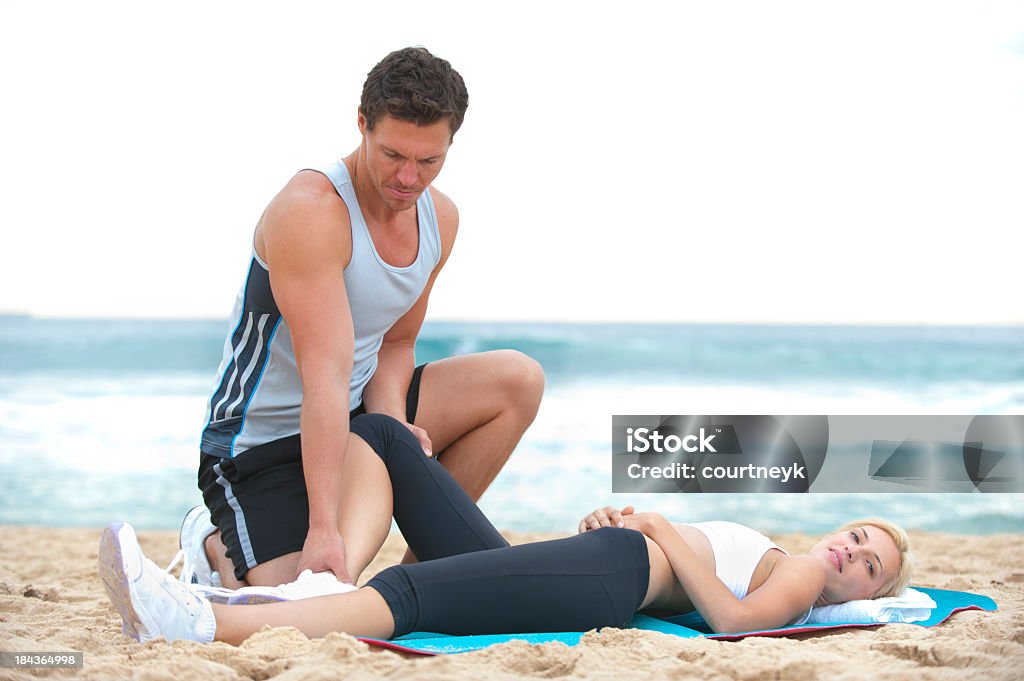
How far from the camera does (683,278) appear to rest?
15.0 m

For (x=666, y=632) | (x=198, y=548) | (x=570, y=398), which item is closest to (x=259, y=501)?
(x=198, y=548)

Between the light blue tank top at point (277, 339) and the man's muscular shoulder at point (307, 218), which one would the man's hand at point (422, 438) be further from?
the man's muscular shoulder at point (307, 218)

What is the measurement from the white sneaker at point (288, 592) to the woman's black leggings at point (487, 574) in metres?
0.09

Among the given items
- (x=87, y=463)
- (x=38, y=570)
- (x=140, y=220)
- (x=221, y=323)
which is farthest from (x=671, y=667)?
(x=221, y=323)

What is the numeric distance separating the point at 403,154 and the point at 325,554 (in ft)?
2.90

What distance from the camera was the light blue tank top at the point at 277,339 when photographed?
2.15m

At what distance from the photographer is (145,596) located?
61.2 inches

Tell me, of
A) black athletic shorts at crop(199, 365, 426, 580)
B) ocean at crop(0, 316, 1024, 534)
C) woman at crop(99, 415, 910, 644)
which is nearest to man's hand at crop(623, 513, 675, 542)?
woman at crop(99, 415, 910, 644)

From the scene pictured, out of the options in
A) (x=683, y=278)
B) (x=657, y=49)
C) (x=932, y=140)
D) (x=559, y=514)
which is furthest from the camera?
(x=683, y=278)

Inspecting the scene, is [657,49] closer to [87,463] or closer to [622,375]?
[622,375]

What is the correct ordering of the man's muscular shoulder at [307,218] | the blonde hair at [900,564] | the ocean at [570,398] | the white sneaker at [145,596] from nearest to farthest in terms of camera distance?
the white sneaker at [145,596] → the man's muscular shoulder at [307,218] → the blonde hair at [900,564] → the ocean at [570,398]

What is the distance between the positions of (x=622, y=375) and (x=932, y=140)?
528 cm

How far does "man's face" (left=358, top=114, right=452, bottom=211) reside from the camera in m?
1.98

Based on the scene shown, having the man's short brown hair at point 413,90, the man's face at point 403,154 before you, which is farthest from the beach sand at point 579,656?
the man's short brown hair at point 413,90
